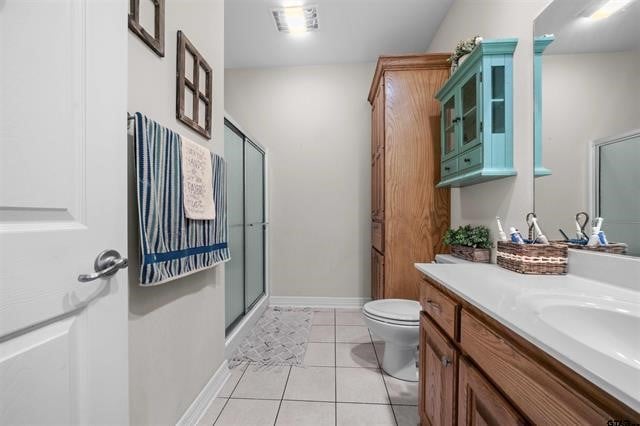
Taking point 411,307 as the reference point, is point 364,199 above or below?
above

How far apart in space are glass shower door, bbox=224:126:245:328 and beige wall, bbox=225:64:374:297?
0.78 m

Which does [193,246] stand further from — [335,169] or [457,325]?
[335,169]

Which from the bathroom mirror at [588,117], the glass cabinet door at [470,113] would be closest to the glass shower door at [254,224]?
the glass cabinet door at [470,113]

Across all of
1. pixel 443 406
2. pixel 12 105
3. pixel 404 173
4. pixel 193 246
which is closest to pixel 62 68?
pixel 12 105

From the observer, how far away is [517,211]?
4.78 ft

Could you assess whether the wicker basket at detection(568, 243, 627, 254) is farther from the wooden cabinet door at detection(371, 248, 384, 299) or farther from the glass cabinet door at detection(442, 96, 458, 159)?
the wooden cabinet door at detection(371, 248, 384, 299)

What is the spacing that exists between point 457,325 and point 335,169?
2.36 metres

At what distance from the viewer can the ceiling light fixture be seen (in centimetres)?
95

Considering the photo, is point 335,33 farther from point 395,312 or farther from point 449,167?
point 395,312

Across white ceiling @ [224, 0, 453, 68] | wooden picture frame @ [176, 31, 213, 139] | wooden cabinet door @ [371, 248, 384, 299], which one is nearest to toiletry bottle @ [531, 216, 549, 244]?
wooden cabinet door @ [371, 248, 384, 299]

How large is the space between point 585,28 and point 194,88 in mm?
1674

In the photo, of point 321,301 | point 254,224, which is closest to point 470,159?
point 254,224

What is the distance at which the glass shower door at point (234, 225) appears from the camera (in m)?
2.08

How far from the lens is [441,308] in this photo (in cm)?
104
